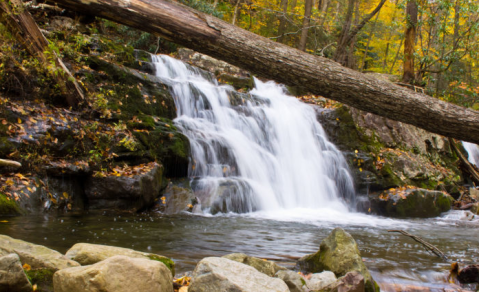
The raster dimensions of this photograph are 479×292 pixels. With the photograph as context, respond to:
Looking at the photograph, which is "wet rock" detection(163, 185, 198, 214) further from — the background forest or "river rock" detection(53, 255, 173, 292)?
"river rock" detection(53, 255, 173, 292)

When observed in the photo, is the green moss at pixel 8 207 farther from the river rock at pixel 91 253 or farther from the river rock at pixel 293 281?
the river rock at pixel 293 281

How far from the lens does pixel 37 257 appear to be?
2549 millimetres

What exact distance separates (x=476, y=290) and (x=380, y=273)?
0.92 meters

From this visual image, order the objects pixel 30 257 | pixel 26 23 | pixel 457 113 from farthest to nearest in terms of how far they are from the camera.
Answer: pixel 26 23 < pixel 457 113 < pixel 30 257

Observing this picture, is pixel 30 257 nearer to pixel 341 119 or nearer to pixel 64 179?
pixel 64 179

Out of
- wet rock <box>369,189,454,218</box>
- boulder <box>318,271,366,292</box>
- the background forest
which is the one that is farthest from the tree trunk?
wet rock <box>369,189,454,218</box>

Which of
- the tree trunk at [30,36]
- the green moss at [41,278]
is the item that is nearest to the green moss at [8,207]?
the tree trunk at [30,36]

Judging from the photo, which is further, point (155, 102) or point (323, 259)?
point (155, 102)

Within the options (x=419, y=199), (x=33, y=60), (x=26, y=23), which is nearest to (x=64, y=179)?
(x=33, y=60)

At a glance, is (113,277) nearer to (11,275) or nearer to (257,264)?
(11,275)

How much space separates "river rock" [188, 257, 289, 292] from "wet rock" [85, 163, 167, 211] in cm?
452

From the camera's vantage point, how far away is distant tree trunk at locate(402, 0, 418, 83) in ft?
43.2

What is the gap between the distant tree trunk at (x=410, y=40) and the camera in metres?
13.2

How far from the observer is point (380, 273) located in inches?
158
